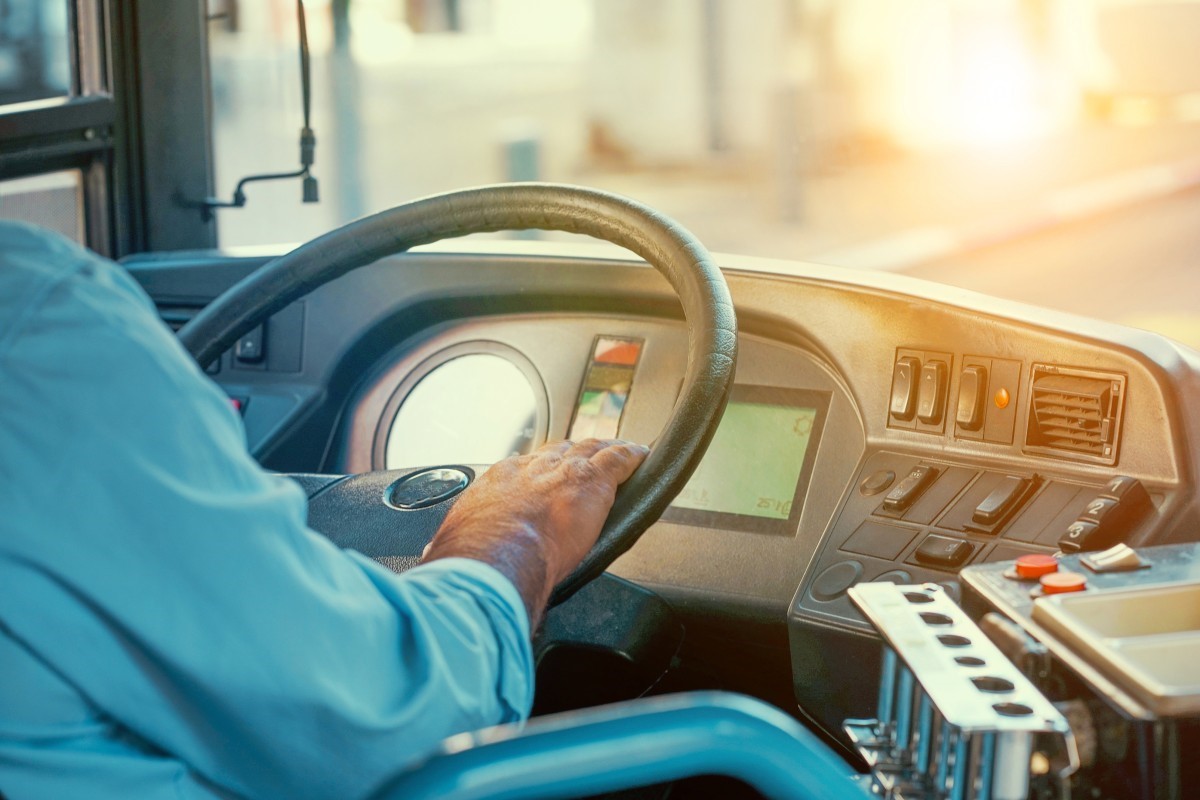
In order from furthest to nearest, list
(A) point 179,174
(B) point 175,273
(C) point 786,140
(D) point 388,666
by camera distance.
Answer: (C) point 786,140
(A) point 179,174
(B) point 175,273
(D) point 388,666

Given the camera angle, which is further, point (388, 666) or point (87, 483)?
point (388, 666)

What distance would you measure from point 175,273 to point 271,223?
1.45ft

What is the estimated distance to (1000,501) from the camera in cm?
170

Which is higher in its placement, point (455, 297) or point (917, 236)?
point (455, 297)

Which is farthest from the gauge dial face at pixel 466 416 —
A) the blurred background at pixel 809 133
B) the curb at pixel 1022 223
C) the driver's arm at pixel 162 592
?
the curb at pixel 1022 223

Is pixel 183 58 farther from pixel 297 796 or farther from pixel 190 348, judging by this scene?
pixel 297 796

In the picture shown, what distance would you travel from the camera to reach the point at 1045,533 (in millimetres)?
1655

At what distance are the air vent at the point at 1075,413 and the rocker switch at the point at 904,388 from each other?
165 mm

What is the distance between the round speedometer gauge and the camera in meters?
2.19

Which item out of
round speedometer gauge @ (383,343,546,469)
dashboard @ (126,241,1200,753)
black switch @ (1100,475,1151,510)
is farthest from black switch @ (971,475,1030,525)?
round speedometer gauge @ (383,343,546,469)

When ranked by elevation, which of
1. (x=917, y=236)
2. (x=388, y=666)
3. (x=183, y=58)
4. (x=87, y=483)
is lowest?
(x=917, y=236)

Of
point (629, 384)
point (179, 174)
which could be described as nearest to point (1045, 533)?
point (629, 384)

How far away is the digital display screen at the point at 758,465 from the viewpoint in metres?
1.90

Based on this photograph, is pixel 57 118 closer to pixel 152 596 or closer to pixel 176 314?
pixel 176 314
